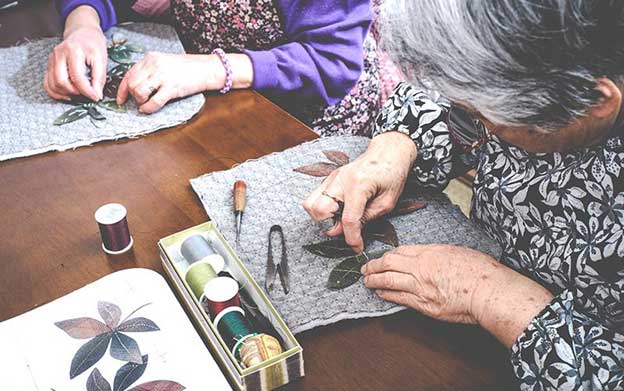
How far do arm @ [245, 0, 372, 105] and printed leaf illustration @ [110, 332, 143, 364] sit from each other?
66 centimetres

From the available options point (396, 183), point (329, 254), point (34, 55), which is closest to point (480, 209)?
point (396, 183)

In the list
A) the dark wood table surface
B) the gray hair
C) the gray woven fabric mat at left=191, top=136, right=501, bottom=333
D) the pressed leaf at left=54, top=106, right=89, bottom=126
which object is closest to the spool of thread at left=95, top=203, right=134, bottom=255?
the dark wood table surface

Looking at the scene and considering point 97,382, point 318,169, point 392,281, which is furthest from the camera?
point 318,169

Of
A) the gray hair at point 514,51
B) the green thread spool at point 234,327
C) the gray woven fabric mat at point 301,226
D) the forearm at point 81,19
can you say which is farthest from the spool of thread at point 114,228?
the forearm at point 81,19

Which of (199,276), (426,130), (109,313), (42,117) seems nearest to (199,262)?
(199,276)

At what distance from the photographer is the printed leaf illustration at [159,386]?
2.52 ft

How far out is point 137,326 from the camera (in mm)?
842

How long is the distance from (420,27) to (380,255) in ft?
1.14

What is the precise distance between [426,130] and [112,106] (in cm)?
60

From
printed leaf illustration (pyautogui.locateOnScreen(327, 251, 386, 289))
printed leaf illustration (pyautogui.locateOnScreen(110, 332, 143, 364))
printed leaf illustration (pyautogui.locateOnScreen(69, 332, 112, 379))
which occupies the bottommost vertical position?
printed leaf illustration (pyautogui.locateOnScreen(69, 332, 112, 379))

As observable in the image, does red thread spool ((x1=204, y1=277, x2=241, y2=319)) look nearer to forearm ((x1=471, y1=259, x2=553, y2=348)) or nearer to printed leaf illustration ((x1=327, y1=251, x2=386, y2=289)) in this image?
printed leaf illustration ((x1=327, y1=251, x2=386, y2=289))

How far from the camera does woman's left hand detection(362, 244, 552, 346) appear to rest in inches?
32.8

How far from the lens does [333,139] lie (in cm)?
118

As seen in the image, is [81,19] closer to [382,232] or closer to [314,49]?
[314,49]
